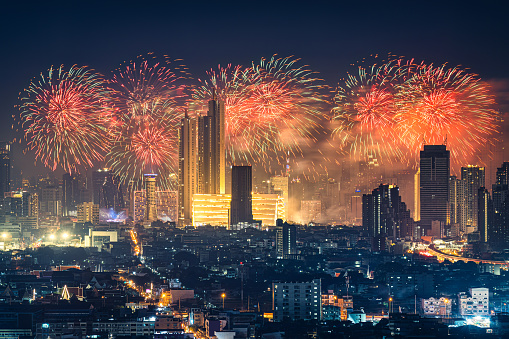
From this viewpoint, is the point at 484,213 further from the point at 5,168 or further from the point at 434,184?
the point at 5,168

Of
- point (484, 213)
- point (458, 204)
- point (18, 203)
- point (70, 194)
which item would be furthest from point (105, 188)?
point (484, 213)

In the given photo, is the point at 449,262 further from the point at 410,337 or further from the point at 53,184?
the point at 53,184

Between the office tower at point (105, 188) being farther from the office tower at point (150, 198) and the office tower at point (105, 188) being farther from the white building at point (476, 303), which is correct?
the white building at point (476, 303)

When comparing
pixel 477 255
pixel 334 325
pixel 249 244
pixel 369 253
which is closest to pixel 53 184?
pixel 249 244

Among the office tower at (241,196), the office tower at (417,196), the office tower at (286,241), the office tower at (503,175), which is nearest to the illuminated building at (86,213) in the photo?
the office tower at (241,196)

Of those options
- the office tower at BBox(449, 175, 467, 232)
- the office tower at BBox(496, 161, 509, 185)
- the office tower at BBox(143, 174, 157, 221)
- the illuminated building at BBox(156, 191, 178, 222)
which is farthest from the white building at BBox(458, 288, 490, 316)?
the illuminated building at BBox(156, 191, 178, 222)
